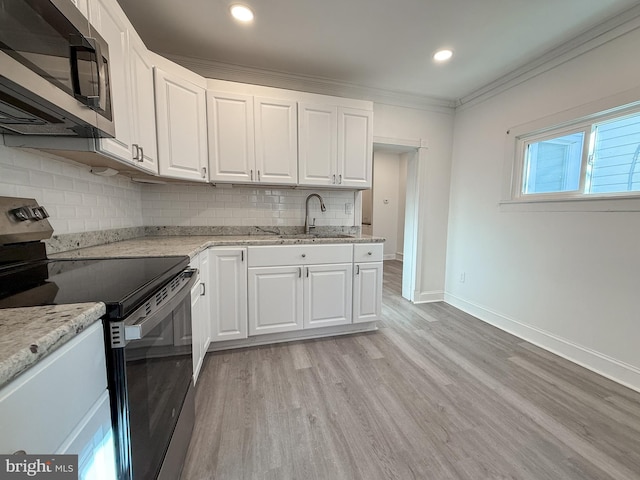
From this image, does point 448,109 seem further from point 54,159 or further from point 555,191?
point 54,159

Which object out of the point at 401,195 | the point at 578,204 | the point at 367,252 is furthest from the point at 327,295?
the point at 401,195

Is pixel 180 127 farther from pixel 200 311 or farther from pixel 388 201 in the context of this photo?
pixel 388 201

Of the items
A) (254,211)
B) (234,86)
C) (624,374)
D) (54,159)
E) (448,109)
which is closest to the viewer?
(54,159)

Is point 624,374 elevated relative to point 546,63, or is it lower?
lower

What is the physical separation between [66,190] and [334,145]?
2004 mm

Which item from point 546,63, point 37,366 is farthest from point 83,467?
point 546,63

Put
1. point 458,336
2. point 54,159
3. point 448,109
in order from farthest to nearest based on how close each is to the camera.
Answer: point 448,109 < point 458,336 < point 54,159

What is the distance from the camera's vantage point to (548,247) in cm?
230

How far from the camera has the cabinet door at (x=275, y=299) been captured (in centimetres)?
218

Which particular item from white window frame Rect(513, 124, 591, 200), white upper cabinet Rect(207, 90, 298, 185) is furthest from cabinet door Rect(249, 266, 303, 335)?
white window frame Rect(513, 124, 591, 200)

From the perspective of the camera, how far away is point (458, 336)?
251cm

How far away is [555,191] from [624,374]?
1471 millimetres

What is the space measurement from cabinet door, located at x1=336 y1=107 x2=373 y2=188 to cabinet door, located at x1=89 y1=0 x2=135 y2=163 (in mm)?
1672

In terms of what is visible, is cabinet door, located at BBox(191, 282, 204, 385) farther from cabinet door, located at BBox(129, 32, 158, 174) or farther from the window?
the window
